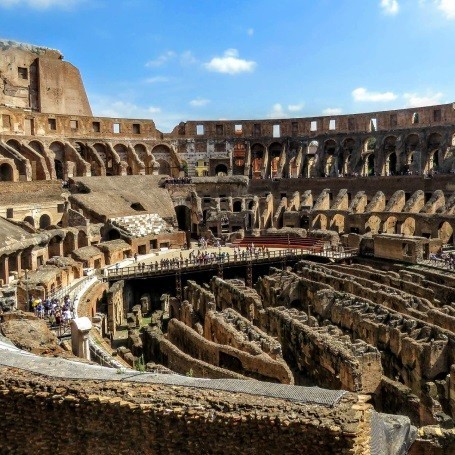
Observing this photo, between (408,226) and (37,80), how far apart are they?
3764cm

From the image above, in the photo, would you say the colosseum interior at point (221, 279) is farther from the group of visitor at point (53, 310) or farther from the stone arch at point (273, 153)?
the stone arch at point (273, 153)

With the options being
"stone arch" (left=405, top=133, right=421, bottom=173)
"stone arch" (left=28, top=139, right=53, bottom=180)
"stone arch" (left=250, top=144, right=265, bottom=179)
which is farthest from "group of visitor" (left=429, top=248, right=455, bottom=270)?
"stone arch" (left=28, top=139, right=53, bottom=180)

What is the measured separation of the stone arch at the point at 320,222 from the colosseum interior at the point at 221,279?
206mm

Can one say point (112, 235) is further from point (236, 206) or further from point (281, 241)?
point (236, 206)

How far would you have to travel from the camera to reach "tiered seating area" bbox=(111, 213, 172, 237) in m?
39.8

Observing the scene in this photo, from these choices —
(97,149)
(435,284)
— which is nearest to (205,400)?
(435,284)

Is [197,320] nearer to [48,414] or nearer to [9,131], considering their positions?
[48,414]

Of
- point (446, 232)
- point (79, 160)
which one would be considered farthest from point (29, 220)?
point (446, 232)

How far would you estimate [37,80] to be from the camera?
52.7 metres

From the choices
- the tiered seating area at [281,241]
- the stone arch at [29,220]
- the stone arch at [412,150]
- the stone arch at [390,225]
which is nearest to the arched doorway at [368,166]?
the stone arch at [412,150]

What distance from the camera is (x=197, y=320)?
2653cm

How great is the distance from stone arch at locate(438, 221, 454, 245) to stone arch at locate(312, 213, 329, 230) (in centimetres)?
993

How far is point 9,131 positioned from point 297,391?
43.5 m

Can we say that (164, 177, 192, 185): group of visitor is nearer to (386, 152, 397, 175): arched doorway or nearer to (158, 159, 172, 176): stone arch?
(158, 159, 172, 176): stone arch
